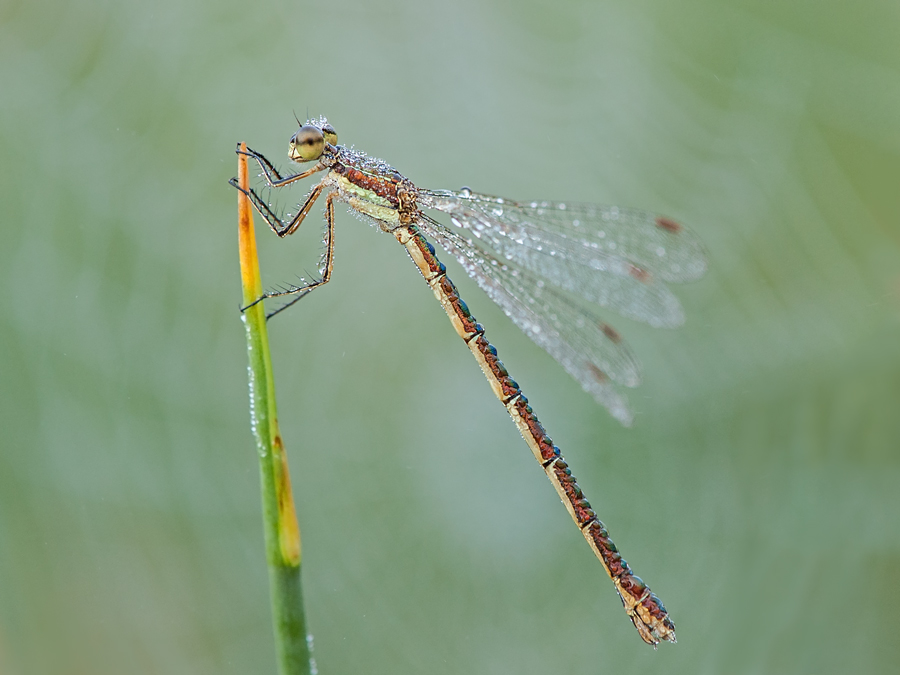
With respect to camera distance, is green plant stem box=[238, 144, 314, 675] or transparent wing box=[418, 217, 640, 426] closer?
green plant stem box=[238, 144, 314, 675]

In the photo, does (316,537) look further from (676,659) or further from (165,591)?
(676,659)

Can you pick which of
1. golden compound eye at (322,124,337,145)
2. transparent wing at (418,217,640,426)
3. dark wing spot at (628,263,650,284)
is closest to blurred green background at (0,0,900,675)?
golden compound eye at (322,124,337,145)

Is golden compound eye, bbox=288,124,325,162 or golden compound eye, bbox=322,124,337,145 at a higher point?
golden compound eye, bbox=322,124,337,145

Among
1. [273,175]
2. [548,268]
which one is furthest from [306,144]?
[548,268]

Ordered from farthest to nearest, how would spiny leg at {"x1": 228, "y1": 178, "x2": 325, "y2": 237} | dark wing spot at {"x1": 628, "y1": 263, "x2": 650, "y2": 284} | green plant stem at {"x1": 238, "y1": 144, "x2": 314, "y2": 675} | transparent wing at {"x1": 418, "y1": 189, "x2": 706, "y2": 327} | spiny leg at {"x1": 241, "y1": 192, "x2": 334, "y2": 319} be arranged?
dark wing spot at {"x1": 628, "y1": 263, "x2": 650, "y2": 284} → transparent wing at {"x1": 418, "y1": 189, "x2": 706, "y2": 327} → spiny leg at {"x1": 241, "y1": 192, "x2": 334, "y2": 319} → spiny leg at {"x1": 228, "y1": 178, "x2": 325, "y2": 237} → green plant stem at {"x1": 238, "y1": 144, "x2": 314, "y2": 675}

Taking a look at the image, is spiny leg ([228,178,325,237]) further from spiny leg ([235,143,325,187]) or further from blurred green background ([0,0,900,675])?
blurred green background ([0,0,900,675])

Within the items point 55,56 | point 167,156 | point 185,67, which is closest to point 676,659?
point 167,156
